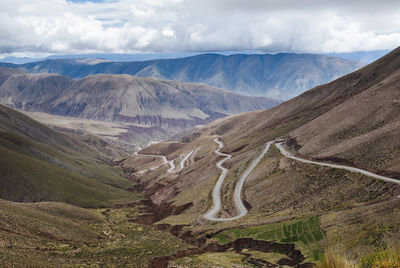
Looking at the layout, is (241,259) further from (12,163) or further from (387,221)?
(12,163)

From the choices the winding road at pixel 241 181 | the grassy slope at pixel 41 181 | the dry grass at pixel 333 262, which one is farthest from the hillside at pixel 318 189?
the grassy slope at pixel 41 181

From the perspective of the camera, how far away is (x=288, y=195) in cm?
7644

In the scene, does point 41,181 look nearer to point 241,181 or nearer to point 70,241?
point 70,241

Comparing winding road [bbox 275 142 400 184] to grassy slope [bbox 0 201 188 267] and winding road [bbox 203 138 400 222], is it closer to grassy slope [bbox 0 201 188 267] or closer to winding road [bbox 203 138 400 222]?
winding road [bbox 203 138 400 222]

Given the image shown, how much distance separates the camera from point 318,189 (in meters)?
71.3

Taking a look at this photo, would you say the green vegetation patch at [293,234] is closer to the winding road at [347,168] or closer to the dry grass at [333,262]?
the winding road at [347,168]

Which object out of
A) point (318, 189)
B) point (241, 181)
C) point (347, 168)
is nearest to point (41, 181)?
point (241, 181)

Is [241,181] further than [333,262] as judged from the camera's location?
Yes

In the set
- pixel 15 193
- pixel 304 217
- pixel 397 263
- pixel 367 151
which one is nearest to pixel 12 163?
pixel 15 193

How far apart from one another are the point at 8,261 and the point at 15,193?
67808 mm

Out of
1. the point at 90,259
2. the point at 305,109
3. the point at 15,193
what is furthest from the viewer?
the point at 305,109

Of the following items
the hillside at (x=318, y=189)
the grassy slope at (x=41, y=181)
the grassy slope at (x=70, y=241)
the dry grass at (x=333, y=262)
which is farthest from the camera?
the grassy slope at (x=41, y=181)

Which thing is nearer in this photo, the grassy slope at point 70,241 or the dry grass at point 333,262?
the dry grass at point 333,262

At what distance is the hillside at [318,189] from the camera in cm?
4672
